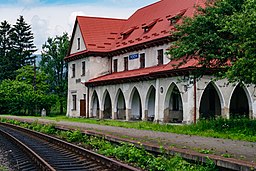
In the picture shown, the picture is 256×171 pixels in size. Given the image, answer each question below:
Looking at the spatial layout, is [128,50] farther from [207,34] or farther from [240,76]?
[240,76]

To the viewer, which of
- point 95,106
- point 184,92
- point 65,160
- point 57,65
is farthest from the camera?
point 57,65

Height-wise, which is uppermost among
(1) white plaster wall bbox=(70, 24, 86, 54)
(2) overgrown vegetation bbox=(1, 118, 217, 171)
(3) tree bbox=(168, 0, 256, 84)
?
(1) white plaster wall bbox=(70, 24, 86, 54)

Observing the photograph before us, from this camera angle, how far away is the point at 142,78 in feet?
117

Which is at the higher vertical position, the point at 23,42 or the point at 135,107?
the point at 23,42

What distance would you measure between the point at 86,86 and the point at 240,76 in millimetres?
30451

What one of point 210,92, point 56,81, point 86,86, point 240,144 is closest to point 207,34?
point 240,144

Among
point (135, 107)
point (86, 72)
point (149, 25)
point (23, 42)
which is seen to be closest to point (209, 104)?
point (135, 107)

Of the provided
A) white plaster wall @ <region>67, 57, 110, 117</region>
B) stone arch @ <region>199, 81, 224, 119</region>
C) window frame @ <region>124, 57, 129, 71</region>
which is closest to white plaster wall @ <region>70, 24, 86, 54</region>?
white plaster wall @ <region>67, 57, 110, 117</region>

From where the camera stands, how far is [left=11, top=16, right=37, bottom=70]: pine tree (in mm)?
A: 87188

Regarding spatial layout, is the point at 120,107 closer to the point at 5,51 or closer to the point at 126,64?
the point at 126,64

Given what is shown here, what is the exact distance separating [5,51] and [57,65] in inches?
805

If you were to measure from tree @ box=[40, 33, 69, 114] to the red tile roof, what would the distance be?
62.1 ft

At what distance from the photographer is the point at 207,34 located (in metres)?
20.9

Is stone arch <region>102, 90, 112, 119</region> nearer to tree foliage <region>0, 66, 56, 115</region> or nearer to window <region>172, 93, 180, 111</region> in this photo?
window <region>172, 93, 180, 111</region>
